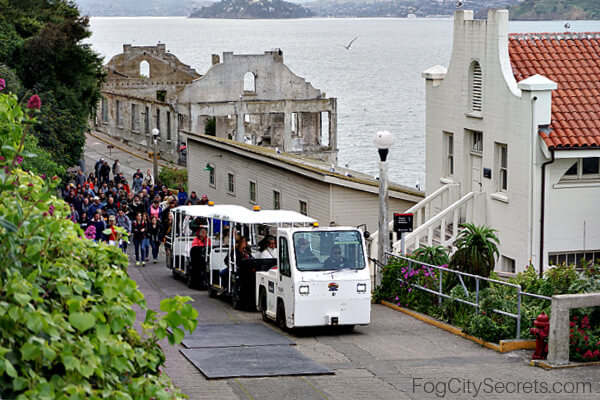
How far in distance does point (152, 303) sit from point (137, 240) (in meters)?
7.44

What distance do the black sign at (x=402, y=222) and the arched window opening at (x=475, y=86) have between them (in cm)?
656

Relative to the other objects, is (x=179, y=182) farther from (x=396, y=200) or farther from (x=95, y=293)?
(x=95, y=293)

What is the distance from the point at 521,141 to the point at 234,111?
39.4 meters

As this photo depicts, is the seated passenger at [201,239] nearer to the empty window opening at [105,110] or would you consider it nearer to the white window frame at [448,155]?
the white window frame at [448,155]

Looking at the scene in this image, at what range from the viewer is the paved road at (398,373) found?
46.6 ft

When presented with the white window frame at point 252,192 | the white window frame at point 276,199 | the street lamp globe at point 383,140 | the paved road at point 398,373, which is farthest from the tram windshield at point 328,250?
the white window frame at point 252,192

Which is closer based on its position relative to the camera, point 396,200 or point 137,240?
point 137,240

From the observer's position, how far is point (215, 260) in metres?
23.1

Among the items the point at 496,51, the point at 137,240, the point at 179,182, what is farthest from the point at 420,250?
the point at 179,182

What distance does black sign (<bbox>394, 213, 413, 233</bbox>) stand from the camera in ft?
72.8

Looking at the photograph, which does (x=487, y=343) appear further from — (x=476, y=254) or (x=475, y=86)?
(x=475, y=86)

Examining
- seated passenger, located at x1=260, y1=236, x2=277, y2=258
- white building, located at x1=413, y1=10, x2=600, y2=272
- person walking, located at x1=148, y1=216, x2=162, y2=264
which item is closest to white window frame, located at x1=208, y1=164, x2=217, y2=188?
person walking, located at x1=148, y1=216, x2=162, y2=264

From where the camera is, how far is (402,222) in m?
22.3

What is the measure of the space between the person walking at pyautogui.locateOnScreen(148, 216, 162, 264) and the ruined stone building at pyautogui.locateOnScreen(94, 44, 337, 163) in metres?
33.8
